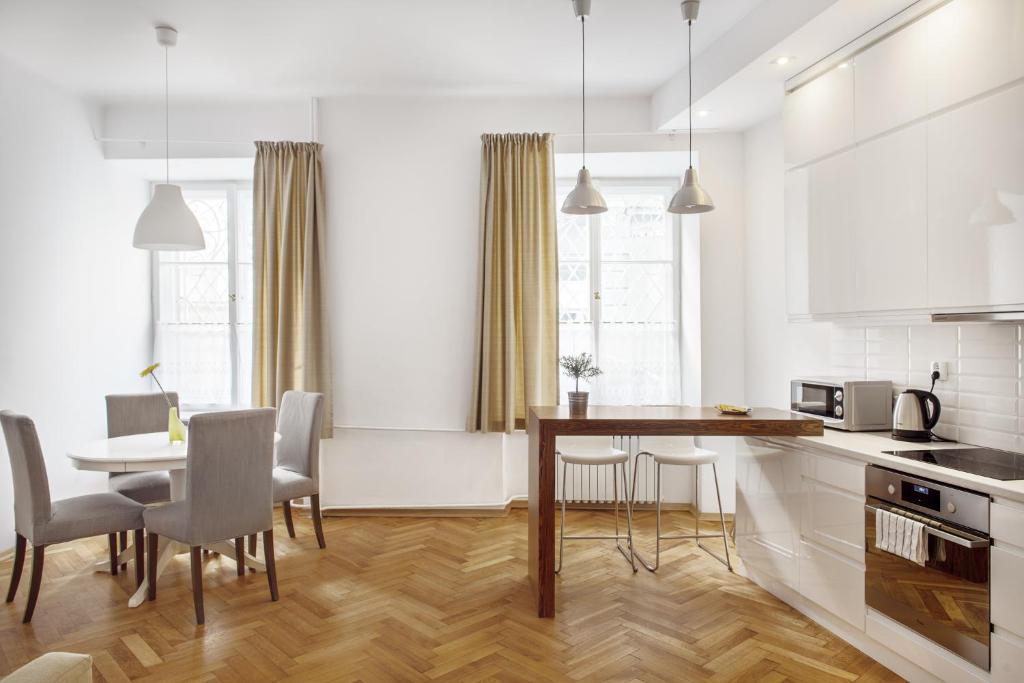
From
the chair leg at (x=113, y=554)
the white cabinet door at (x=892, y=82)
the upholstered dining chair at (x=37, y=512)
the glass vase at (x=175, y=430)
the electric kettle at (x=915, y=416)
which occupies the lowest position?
the chair leg at (x=113, y=554)

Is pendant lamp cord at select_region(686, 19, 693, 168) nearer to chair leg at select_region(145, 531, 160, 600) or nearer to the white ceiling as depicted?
the white ceiling

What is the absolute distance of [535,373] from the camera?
171 inches

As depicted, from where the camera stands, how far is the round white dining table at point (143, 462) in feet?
9.14

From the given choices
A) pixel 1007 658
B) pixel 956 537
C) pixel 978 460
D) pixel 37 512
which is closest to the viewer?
pixel 1007 658

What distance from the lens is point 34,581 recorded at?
279 cm

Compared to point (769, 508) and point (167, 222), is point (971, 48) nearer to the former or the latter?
point (769, 508)

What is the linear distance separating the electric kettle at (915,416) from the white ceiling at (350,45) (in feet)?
6.83

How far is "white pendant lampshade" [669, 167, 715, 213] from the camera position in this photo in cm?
302

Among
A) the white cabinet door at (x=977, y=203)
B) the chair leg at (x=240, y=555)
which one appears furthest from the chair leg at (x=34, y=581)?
the white cabinet door at (x=977, y=203)

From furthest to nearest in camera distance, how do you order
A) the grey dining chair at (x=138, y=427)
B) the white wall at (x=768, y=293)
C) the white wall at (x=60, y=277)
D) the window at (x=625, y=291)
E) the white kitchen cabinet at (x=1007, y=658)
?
the window at (x=625, y=291) → the white wall at (x=768, y=293) → the white wall at (x=60, y=277) → the grey dining chair at (x=138, y=427) → the white kitchen cabinet at (x=1007, y=658)

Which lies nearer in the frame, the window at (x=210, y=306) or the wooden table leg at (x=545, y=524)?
the wooden table leg at (x=545, y=524)

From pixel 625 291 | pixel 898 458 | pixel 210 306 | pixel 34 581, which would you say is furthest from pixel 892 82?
pixel 210 306

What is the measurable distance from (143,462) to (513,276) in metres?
2.53

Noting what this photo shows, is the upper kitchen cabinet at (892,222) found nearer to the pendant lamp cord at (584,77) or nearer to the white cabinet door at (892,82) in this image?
the white cabinet door at (892,82)
